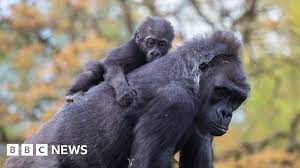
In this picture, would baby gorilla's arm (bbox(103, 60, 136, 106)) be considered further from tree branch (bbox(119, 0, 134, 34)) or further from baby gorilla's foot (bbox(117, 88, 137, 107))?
tree branch (bbox(119, 0, 134, 34))

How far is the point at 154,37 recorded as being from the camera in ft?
19.0

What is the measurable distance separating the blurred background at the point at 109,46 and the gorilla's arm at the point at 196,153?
602 cm

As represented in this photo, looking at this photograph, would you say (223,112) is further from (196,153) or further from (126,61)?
(126,61)

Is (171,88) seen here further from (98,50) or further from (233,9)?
(233,9)

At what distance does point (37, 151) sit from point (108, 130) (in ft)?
1.86

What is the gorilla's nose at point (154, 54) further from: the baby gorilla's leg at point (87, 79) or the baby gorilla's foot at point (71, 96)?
the baby gorilla's foot at point (71, 96)

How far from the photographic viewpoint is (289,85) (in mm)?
14562

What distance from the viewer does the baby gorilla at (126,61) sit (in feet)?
15.6

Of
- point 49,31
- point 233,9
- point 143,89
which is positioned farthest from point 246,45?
point 143,89

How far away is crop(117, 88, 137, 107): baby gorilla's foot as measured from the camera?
454 centimetres

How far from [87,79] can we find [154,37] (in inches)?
36.7

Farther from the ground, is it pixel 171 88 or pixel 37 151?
pixel 171 88

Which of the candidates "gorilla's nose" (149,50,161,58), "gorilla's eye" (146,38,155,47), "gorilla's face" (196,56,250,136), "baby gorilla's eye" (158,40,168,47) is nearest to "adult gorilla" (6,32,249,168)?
"gorilla's face" (196,56,250,136)

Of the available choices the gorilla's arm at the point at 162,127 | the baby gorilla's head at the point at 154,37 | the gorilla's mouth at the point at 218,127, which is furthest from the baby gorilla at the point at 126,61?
the gorilla's mouth at the point at 218,127
